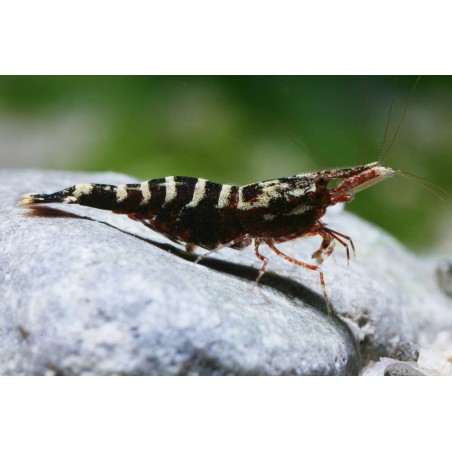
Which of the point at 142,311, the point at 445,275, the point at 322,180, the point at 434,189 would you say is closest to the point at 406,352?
the point at 322,180

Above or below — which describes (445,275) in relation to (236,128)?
below

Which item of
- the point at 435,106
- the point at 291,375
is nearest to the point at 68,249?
the point at 291,375

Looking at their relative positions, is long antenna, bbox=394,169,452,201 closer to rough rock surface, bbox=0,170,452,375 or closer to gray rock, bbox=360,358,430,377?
rough rock surface, bbox=0,170,452,375

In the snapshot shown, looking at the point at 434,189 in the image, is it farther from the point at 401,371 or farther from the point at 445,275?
the point at 401,371

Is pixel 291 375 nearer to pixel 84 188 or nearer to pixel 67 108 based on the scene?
pixel 84 188

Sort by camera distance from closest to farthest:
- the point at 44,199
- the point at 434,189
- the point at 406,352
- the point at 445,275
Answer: the point at 44,199, the point at 406,352, the point at 434,189, the point at 445,275

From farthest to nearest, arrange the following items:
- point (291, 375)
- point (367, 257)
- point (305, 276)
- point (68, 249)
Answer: point (367, 257) < point (305, 276) < point (68, 249) < point (291, 375)
